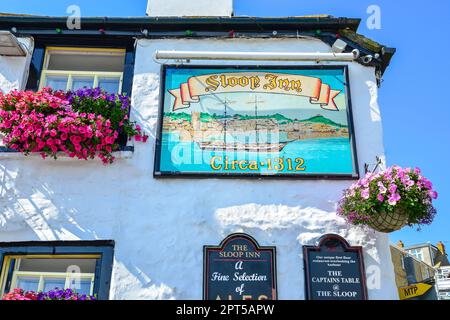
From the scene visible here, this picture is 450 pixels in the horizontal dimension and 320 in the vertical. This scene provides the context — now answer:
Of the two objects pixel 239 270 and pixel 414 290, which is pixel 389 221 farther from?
pixel 239 270

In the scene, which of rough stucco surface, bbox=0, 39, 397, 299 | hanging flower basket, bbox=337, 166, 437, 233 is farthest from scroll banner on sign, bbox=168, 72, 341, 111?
hanging flower basket, bbox=337, 166, 437, 233

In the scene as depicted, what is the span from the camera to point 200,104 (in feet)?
24.2

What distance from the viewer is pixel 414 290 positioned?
22.3 ft

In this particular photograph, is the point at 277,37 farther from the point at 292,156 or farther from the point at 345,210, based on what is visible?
the point at 345,210

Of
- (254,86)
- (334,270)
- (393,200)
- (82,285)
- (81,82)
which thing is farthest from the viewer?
(81,82)

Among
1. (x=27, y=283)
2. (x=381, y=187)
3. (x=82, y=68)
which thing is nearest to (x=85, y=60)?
(x=82, y=68)

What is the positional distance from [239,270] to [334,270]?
42.4 inches

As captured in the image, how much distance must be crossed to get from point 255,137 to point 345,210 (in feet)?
4.96

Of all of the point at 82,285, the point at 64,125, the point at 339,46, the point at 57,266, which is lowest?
the point at 82,285

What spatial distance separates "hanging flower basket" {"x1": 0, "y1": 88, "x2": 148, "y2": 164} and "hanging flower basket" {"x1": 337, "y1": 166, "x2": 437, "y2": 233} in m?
2.83

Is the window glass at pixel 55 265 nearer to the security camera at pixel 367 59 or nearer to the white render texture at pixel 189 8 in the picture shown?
the white render texture at pixel 189 8

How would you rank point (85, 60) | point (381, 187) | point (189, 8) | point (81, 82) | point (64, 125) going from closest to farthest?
point (381, 187), point (64, 125), point (81, 82), point (85, 60), point (189, 8)

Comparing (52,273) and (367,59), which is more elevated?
(367,59)

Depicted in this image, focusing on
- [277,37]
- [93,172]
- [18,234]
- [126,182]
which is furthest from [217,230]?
[277,37]
